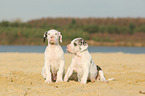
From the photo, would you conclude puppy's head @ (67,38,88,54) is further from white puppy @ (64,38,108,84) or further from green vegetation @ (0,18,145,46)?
green vegetation @ (0,18,145,46)

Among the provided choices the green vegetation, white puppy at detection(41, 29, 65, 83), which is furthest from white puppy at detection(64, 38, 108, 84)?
the green vegetation

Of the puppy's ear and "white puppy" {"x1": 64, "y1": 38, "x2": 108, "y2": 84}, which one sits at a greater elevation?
the puppy's ear

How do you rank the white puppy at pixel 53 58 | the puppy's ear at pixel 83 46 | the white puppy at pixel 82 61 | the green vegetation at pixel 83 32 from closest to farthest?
the white puppy at pixel 82 61, the puppy's ear at pixel 83 46, the white puppy at pixel 53 58, the green vegetation at pixel 83 32

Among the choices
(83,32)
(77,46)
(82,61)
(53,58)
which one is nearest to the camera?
(82,61)

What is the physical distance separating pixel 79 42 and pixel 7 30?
206ft

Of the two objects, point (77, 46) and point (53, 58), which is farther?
point (53, 58)

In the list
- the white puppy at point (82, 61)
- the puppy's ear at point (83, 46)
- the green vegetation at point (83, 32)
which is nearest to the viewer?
the white puppy at point (82, 61)

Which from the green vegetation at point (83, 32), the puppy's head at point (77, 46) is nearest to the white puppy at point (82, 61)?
the puppy's head at point (77, 46)

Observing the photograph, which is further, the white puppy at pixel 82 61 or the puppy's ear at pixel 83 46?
the puppy's ear at pixel 83 46

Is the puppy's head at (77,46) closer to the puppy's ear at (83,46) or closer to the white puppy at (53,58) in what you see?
the puppy's ear at (83,46)

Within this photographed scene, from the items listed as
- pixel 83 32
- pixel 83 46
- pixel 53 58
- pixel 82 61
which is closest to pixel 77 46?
pixel 83 46

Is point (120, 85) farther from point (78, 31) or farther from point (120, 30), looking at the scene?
point (120, 30)

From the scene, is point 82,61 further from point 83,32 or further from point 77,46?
point 83,32

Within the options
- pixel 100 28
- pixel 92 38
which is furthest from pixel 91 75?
pixel 100 28
